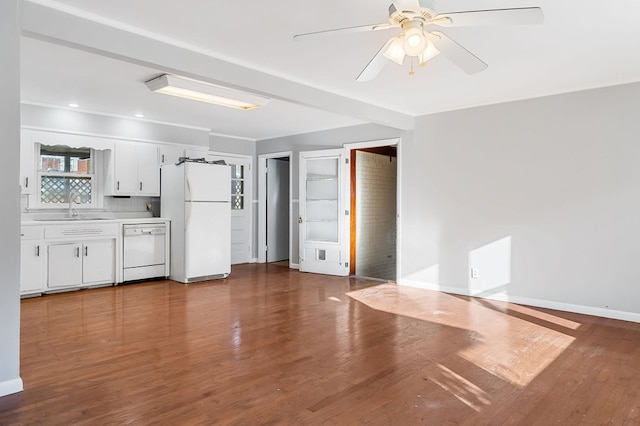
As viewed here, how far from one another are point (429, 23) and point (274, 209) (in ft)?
21.3

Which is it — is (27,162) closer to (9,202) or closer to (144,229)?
(144,229)

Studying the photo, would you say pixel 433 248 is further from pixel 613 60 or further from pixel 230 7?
pixel 230 7

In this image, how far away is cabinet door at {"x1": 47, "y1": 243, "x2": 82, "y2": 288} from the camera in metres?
5.32

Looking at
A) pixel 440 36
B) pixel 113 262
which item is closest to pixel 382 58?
pixel 440 36

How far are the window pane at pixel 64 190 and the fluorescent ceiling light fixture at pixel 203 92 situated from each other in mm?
2426

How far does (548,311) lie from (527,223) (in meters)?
1.01

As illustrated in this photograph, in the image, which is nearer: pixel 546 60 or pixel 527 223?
pixel 546 60

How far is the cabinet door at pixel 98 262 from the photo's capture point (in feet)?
18.4

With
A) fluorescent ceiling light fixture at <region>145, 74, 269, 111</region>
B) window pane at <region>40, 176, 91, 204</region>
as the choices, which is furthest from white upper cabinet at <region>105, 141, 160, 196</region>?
fluorescent ceiling light fixture at <region>145, 74, 269, 111</region>

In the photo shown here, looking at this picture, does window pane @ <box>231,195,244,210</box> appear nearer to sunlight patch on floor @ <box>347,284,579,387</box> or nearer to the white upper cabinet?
the white upper cabinet

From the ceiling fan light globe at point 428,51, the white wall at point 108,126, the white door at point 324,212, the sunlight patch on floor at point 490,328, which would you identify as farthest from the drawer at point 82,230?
the ceiling fan light globe at point 428,51

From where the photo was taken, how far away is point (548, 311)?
463cm

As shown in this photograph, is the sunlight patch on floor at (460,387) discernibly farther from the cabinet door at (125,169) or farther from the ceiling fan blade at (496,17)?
the cabinet door at (125,169)

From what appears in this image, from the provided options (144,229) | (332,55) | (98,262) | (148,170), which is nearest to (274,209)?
(148,170)
